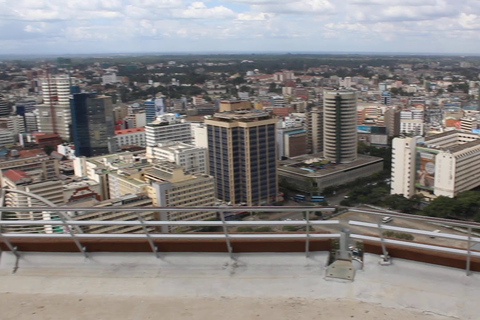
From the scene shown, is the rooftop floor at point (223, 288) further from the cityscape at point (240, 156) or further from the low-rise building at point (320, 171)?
the low-rise building at point (320, 171)

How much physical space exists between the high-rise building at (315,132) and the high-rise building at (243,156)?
4.06m

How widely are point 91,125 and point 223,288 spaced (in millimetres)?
10296

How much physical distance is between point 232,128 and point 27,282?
6.03 meters

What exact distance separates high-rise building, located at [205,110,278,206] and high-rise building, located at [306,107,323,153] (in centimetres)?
406

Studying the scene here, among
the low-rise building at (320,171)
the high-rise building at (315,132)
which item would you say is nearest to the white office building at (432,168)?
the low-rise building at (320,171)

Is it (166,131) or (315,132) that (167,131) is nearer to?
(166,131)

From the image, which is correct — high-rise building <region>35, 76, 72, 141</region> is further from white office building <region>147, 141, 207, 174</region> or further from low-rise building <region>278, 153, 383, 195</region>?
low-rise building <region>278, 153, 383, 195</region>

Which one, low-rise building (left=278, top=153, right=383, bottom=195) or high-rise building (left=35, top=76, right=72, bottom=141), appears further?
high-rise building (left=35, top=76, right=72, bottom=141)

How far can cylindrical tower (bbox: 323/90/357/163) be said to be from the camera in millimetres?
9070

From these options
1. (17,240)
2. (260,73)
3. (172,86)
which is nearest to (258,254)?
(17,240)

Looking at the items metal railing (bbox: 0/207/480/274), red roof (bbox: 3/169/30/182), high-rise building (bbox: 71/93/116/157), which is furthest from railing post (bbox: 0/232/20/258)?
high-rise building (bbox: 71/93/116/157)

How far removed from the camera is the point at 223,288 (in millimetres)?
1023

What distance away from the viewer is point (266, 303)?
3.17 feet

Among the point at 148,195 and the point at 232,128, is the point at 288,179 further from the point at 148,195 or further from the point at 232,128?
the point at 148,195
